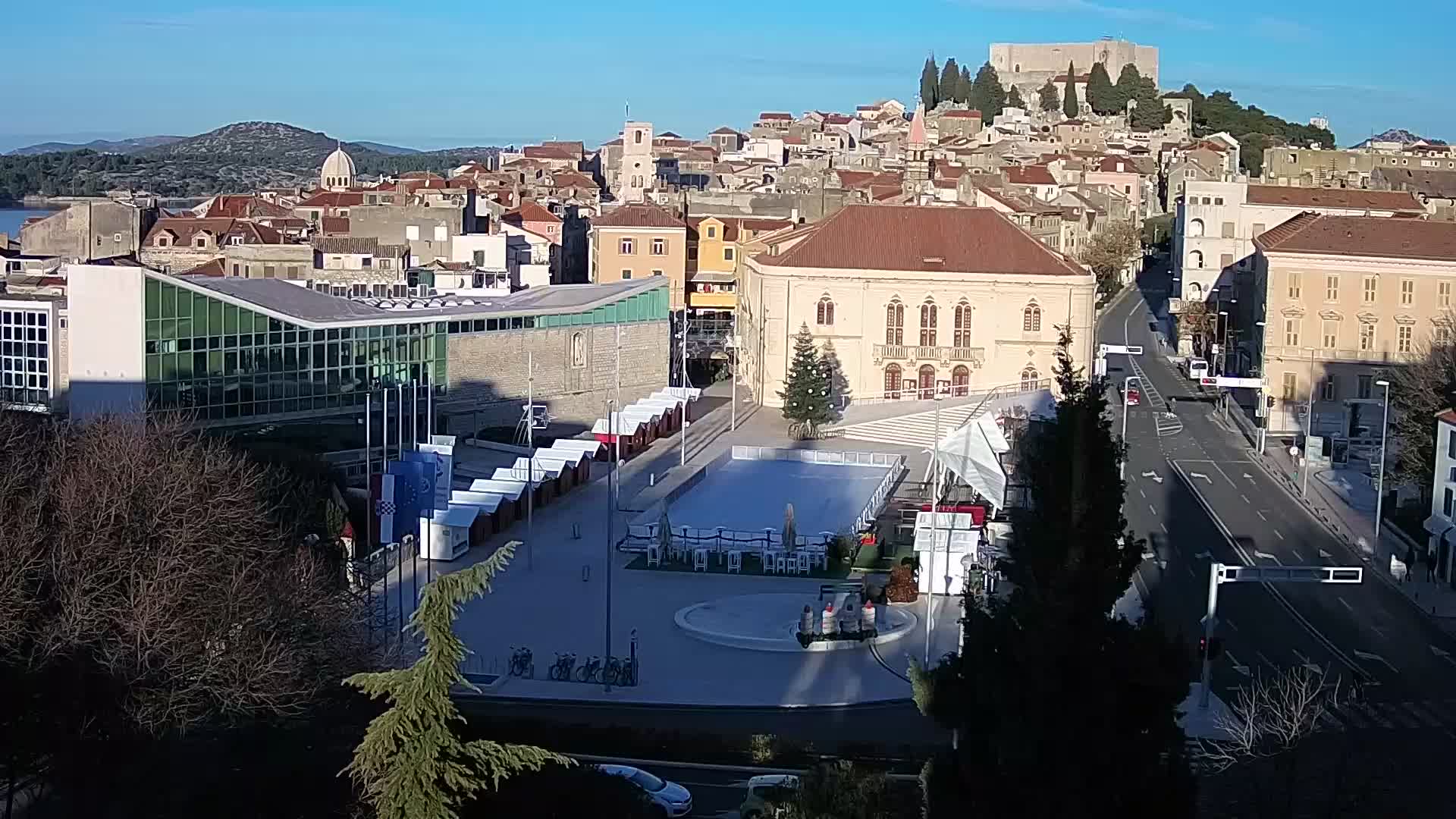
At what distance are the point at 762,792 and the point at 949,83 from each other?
98.1m

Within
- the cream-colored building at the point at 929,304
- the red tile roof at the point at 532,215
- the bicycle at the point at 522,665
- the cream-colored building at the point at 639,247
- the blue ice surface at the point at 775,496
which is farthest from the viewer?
the red tile roof at the point at 532,215

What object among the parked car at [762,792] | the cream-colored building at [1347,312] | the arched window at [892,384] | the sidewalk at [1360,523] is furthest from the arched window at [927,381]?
the parked car at [762,792]

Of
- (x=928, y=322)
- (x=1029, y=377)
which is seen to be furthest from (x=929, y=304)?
(x=1029, y=377)

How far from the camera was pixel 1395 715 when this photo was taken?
18000 mm

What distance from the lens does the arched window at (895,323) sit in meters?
40.7

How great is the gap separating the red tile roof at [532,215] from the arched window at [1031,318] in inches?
949

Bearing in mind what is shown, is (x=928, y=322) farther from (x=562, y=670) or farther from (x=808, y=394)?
(x=562, y=670)

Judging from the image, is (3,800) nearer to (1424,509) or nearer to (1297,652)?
(1297,652)

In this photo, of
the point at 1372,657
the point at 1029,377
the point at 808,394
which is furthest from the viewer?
the point at 1029,377

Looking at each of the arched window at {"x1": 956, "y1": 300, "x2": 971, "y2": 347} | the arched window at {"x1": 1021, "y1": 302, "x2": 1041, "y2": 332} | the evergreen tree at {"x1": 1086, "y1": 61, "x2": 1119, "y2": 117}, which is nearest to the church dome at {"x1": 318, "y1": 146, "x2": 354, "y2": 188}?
the evergreen tree at {"x1": 1086, "y1": 61, "x2": 1119, "y2": 117}

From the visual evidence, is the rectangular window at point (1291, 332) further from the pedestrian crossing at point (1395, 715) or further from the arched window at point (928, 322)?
the pedestrian crossing at point (1395, 715)

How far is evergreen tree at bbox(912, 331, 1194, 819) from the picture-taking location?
35.5 feet

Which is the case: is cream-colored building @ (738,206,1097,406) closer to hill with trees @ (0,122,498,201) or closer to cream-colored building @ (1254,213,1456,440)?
cream-colored building @ (1254,213,1456,440)

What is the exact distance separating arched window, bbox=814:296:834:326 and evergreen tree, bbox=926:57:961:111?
6888 cm
